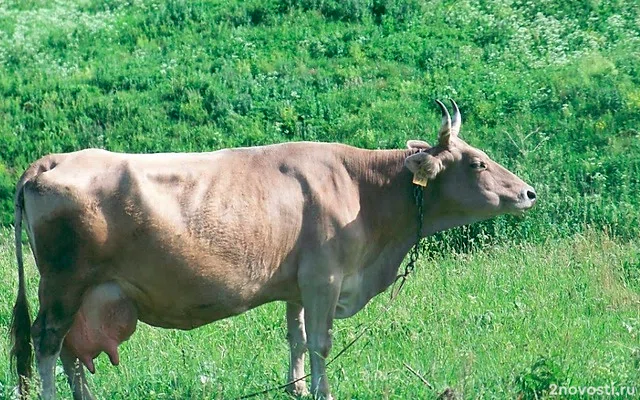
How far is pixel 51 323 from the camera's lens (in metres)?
8.14

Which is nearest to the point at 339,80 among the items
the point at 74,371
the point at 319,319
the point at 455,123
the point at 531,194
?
the point at 455,123

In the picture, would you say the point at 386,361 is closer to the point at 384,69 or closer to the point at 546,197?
the point at 546,197

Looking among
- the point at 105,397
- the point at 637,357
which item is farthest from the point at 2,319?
the point at 637,357

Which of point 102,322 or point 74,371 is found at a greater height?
point 102,322

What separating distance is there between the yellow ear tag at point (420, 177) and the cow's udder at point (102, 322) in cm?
252

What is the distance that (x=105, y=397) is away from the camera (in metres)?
8.78

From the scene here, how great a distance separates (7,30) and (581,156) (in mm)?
13434

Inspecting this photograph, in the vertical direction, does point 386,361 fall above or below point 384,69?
above

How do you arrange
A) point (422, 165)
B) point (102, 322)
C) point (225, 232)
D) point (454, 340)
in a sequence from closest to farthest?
1. point (102, 322)
2. point (225, 232)
3. point (422, 165)
4. point (454, 340)

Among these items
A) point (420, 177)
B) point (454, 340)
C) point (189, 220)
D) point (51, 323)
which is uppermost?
point (189, 220)

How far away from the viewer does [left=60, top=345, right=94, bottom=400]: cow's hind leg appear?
8.62 m

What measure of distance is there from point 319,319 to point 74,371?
6.31ft

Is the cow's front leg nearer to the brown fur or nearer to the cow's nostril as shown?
the brown fur

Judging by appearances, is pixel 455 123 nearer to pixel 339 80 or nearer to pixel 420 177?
pixel 420 177
